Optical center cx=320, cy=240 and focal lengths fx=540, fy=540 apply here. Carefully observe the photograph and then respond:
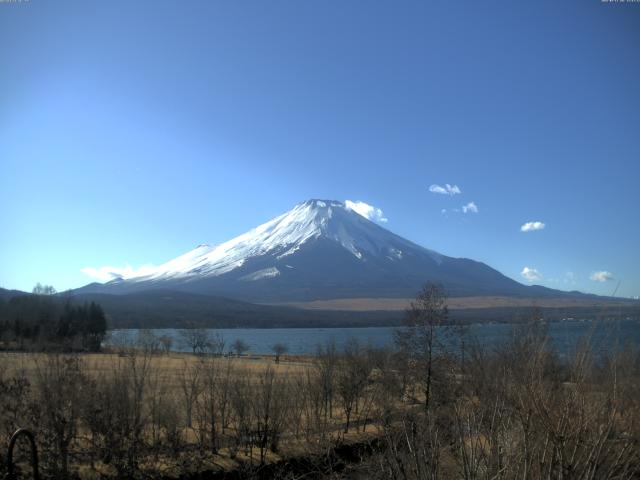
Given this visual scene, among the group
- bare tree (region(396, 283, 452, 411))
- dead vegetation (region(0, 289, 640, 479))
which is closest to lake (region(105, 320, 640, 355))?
dead vegetation (region(0, 289, 640, 479))

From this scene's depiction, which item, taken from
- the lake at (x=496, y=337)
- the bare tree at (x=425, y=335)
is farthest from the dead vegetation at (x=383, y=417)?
the lake at (x=496, y=337)

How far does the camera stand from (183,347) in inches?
4397

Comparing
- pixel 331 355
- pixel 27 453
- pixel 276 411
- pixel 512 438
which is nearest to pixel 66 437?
pixel 27 453

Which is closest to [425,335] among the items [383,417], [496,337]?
[496,337]

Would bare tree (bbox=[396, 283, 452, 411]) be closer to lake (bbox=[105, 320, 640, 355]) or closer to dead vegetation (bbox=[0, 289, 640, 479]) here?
dead vegetation (bbox=[0, 289, 640, 479])

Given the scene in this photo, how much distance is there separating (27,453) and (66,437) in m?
1.29

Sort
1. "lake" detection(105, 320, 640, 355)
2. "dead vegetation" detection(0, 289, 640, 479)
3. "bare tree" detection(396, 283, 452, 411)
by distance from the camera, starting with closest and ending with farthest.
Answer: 1. "dead vegetation" detection(0, 289, 640, 479)
2. "lake" detection(105, 320, 640, 355)
3. "bare tree" detection(396, 283, 452, 411)

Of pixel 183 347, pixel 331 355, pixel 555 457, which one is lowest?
pixel 183 347

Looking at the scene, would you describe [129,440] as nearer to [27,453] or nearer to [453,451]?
[27,453]

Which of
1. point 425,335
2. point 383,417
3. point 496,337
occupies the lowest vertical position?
point 383,417

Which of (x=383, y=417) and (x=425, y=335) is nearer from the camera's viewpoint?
(x=383, y=417)

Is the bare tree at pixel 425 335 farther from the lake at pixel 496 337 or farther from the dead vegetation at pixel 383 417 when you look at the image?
the lake at pixel 496 337

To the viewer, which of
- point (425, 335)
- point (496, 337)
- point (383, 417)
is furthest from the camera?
point (496, 337)

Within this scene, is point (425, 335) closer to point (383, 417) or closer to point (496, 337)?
point (496, 337)
